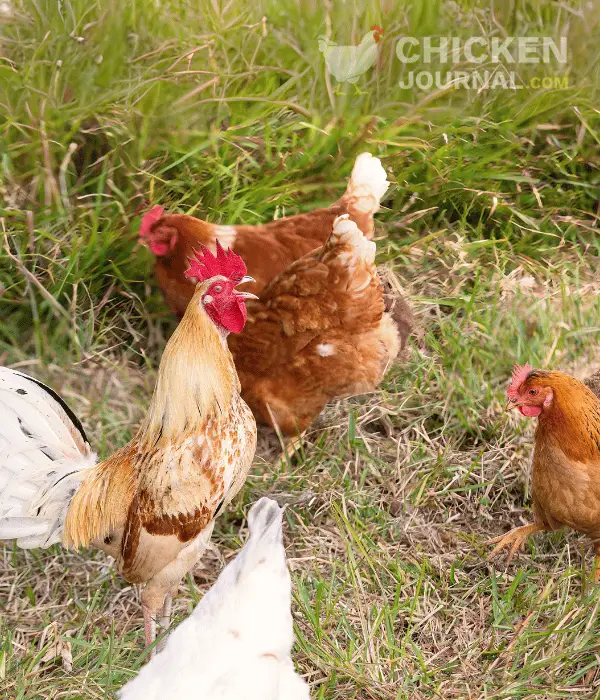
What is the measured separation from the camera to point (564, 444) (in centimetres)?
251

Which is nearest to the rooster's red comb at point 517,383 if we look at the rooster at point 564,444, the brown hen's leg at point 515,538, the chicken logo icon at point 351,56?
the rooster at point 564,444

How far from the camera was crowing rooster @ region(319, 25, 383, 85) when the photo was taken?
4.01 m

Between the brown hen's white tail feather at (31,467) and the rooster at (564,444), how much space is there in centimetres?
143

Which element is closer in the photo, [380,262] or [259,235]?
[259,235]

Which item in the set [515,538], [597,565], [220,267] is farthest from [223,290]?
[597,565]

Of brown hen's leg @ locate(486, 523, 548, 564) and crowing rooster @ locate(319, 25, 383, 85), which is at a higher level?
crowing rooster @ locate(319, 25, 383, 85)

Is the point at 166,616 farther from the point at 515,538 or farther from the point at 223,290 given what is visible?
the point at 515,538

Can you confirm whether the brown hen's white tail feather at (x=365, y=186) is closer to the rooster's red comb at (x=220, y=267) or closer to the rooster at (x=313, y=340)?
the rooster at (x=313, y=340)

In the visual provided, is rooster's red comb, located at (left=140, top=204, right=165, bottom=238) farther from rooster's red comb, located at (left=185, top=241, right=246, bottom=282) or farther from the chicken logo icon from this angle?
the chicken logo icon

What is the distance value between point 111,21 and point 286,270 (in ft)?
5.18

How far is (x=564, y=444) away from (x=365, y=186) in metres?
1.26

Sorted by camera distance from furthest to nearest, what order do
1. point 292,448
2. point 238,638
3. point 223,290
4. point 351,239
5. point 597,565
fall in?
point 292,448
point 351,239
point 597,565
point 223,290
point 238,638

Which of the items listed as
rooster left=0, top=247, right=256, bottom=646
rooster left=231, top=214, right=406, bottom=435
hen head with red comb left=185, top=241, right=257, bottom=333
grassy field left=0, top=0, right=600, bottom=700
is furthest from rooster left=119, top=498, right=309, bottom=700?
rooster left=231, top=214, right=406, bottom=435

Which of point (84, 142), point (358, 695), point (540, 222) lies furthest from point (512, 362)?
point (84, 142)
